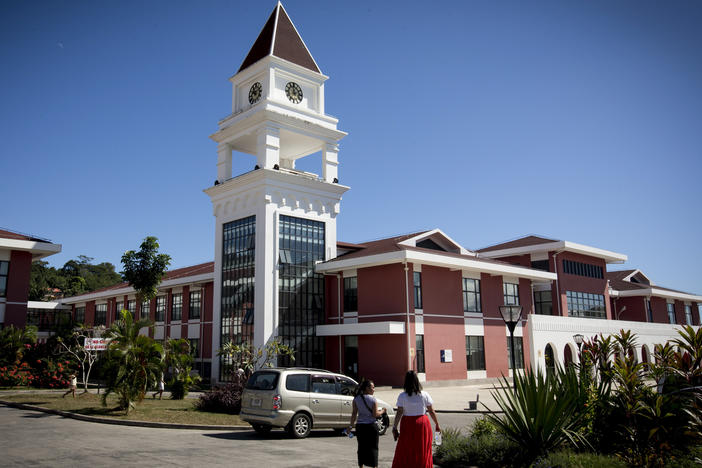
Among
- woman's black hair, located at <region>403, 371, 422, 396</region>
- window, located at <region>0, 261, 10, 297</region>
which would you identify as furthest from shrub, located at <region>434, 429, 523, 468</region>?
window, located at <region>0, 261, 10, 297</region>

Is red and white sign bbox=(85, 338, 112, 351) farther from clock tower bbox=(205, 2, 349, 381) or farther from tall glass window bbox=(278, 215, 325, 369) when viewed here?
tall glass window bbox=(278, 215, 325, 369)

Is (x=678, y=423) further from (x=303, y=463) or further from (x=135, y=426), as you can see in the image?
(x=135, y=426)

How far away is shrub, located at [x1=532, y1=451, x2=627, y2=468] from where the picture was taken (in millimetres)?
8328

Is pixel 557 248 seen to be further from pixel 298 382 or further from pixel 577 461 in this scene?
pixel 577 461

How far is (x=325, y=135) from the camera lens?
116ft

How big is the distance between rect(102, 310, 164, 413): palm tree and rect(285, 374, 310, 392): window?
6.24 metres

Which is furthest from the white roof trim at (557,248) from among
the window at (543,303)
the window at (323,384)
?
the window at (323,384)

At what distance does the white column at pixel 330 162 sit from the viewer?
1412 inches

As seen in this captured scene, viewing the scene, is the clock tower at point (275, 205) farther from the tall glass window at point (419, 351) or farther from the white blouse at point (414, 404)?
the white blouse at point (414, 404)

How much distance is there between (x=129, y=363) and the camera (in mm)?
18297

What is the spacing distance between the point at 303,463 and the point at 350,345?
22914 mm

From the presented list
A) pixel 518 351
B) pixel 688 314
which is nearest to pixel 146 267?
pixel 518 351

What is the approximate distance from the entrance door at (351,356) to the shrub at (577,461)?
24.2m

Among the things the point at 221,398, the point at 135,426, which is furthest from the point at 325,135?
the point at 135,426
